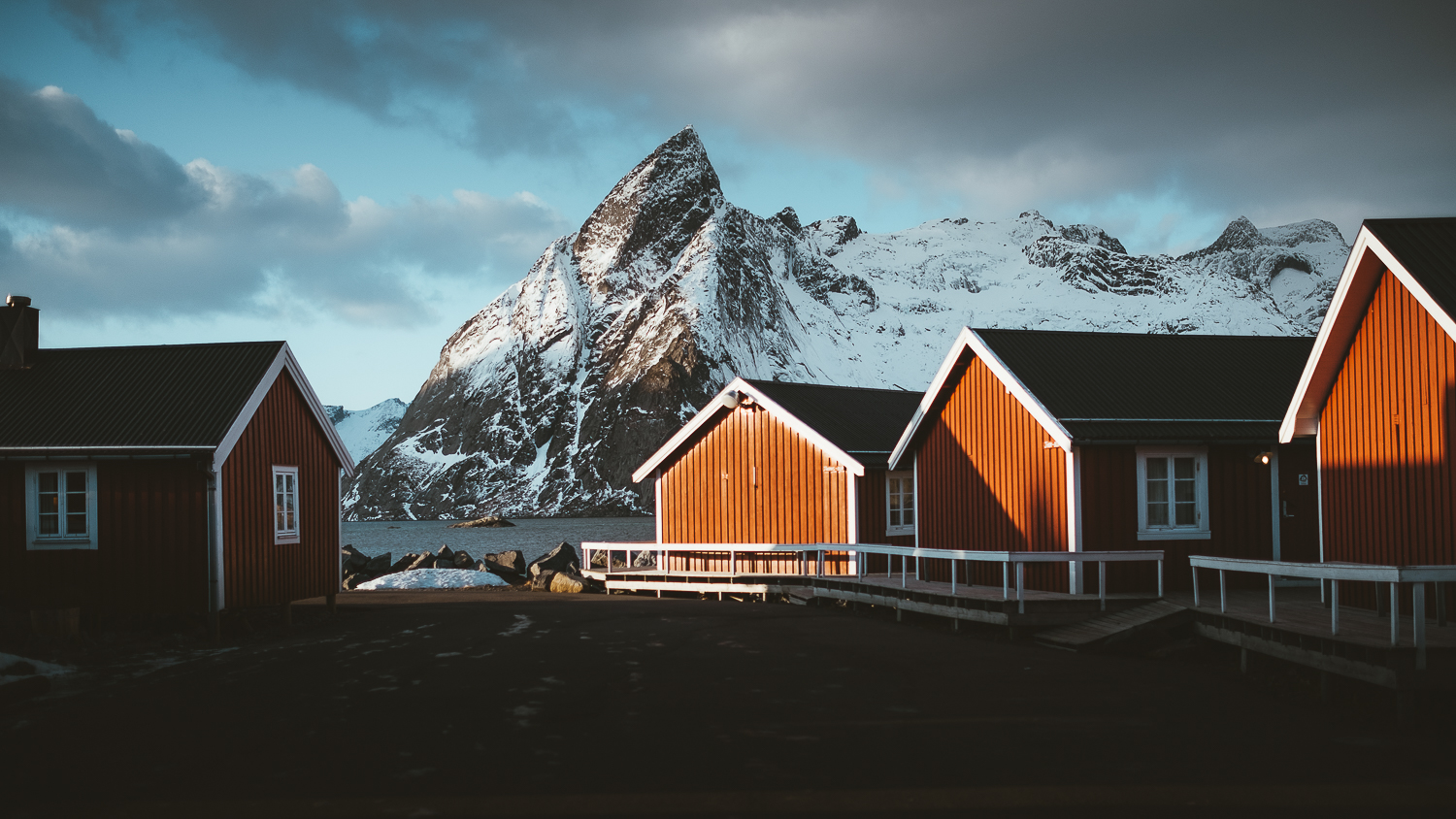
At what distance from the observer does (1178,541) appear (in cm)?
1795

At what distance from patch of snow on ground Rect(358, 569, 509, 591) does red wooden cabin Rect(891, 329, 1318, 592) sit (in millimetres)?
15924

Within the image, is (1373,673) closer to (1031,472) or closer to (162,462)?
(1031,472)

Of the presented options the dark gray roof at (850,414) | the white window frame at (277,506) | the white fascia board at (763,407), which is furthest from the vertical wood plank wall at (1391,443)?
the white window frame at (277,506)

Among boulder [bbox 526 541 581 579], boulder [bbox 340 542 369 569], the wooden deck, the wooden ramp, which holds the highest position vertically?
the wooden deck

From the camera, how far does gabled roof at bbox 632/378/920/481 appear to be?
83.4 feet

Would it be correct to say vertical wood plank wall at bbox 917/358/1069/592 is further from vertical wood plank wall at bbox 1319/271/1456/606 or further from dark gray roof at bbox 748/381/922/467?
vertical wood plank wall at bbox 1319/271/1456/606

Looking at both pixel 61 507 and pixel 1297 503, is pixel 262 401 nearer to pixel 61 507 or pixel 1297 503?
pixel 61 507

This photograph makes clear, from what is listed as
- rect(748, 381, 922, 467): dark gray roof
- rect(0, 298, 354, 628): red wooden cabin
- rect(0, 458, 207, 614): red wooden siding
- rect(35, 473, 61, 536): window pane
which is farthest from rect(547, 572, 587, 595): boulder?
rect(35, 473, 61, 536): window pane

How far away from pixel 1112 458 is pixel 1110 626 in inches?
149

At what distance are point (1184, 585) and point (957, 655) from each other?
6.02 m

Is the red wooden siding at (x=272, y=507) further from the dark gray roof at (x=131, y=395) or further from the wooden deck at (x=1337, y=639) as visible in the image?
the wooden deck at (x=1337, y=639)

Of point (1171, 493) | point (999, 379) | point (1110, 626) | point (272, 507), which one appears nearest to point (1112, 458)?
point (1171, 493)

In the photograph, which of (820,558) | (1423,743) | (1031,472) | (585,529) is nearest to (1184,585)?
(1031,472)

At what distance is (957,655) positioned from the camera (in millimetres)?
13906
